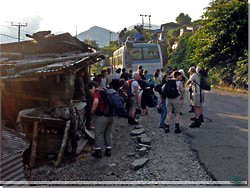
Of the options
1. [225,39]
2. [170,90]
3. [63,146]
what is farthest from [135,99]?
[225,39]

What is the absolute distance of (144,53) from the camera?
1678 cm

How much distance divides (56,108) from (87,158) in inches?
51.3

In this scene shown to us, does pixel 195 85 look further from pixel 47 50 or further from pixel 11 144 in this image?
pixel 11 144

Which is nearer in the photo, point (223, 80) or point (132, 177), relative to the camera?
point (132, 177)

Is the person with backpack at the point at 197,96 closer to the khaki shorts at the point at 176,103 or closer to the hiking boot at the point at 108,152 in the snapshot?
the khaki shorts at the point at 176,103

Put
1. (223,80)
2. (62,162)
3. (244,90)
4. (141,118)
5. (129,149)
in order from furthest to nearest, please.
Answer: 1. (223,80)
2. (244,90)
3. (141,118)
4. (129,149)
5. (62,162)

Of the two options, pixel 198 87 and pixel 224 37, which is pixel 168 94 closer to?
pixel 198 87

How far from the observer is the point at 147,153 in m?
5.85

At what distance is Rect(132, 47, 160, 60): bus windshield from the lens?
1673 centimetres

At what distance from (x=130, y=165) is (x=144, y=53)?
12235 mm

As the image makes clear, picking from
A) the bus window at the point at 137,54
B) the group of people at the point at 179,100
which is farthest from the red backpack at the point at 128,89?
the bus window at the point at 137,54

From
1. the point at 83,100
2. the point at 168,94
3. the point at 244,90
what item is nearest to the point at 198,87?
the point at 168,94

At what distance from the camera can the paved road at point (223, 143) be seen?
15.8ft

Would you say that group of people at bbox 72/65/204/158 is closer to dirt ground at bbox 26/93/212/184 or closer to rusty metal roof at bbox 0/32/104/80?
dirt ground at bbox 26/93/212/184
